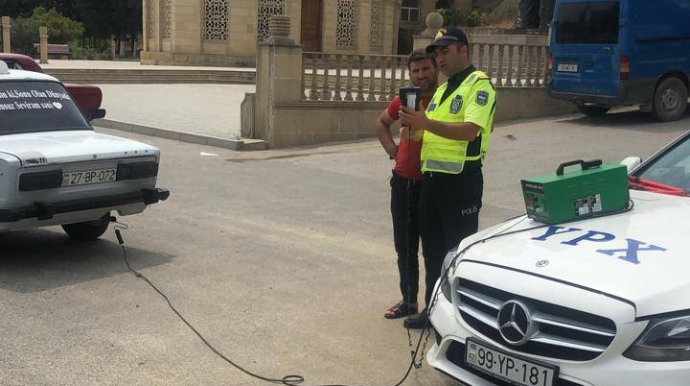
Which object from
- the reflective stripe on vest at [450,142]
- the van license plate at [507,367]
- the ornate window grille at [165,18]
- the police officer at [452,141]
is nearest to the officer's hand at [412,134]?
the police officer at [452,141]

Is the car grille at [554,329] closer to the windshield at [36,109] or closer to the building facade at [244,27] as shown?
the windshield at [36,109]

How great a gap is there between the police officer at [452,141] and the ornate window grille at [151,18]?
1215 inches

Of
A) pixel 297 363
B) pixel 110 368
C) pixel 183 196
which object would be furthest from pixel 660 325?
pixel 183 196

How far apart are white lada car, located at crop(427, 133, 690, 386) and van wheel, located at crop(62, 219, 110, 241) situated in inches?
163

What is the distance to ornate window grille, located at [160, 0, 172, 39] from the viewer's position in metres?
32.4

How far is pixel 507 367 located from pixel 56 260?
14.5ft

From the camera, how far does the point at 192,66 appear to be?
31594mm

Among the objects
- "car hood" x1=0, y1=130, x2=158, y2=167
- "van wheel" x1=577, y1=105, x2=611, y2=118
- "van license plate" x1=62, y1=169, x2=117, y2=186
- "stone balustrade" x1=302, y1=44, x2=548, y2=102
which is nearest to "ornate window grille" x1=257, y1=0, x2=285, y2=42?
"stone balustrade" x1=302, y1=44, x2=548, y2=102

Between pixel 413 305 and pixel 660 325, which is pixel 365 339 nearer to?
pixel 413 305

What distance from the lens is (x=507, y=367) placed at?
3340 millimetres

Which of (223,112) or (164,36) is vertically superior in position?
(164,36)

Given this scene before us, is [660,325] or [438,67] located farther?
[438,67]

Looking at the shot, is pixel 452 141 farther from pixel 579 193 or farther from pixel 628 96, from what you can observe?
pixel 628 96

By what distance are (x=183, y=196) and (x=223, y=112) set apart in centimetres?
1062
